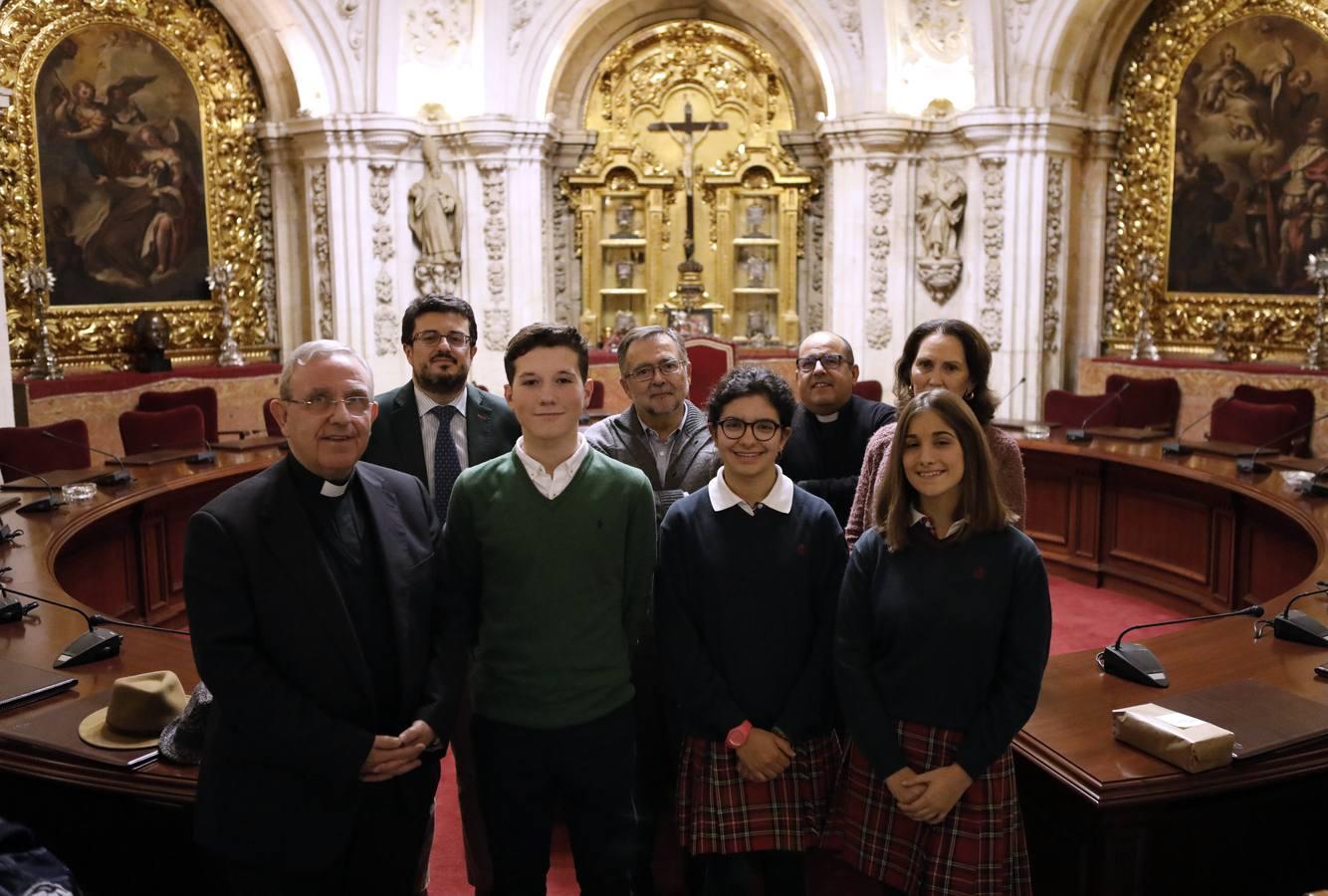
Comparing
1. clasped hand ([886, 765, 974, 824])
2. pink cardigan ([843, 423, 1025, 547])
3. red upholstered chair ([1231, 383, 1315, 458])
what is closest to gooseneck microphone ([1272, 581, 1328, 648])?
pink cardigan ([843, 423, 1025, 547])

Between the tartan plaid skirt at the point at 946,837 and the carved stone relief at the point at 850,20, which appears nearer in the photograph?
the tartan plaid skirt at the point at 946,837

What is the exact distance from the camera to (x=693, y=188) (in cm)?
1268

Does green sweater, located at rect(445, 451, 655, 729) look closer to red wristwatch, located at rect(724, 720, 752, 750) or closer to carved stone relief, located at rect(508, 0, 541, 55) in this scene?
red wristwatch, located at rect(724, 720, 752, 750)

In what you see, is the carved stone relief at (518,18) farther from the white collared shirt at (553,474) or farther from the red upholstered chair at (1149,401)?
the white collared shirt at (553,474)

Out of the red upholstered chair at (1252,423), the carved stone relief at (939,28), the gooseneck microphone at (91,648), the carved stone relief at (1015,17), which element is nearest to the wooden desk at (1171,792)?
the gooseneck microphone at (91,648)

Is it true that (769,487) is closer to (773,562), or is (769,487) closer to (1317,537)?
(773,562)

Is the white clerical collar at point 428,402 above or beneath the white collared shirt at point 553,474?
above

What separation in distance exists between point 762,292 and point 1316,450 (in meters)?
5.99

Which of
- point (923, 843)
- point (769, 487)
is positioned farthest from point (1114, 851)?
point (769, 487)

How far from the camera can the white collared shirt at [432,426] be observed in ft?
11.7

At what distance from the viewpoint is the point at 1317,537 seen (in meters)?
4.77

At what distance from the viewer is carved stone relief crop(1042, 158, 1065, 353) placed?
421 inches

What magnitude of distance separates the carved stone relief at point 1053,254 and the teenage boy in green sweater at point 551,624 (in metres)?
9.09

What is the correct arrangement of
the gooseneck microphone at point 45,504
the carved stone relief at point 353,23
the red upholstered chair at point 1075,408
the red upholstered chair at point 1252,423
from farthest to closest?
the carved stone relief at point 353,23
the red upholstered chair at point 1075,408
the red upholstered chair at point 1252,423
the gooseneck microphone at point 45,504
